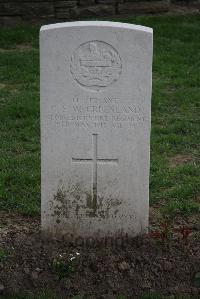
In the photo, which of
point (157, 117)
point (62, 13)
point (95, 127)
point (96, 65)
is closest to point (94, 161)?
point (95, 127)

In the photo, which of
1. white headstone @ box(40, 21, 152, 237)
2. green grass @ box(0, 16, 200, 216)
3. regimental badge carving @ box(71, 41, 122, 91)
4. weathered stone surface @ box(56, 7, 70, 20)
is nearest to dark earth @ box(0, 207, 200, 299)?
white headstone @ box(40, 21, 152, 237)

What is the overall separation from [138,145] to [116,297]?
3.40ft

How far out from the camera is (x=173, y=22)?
40.3 ft

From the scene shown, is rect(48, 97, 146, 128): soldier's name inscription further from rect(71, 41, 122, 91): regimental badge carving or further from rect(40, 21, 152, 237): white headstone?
rect(71, 41, 122, 91): regimental badge carving

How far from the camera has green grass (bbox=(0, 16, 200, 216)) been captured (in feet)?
19.5

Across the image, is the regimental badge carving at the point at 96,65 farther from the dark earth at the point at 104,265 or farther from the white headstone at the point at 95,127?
the dark earth at the point at 104,265

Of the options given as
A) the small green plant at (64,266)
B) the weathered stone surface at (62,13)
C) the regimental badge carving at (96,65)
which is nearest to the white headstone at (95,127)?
the regimental badge carving at (96,65)

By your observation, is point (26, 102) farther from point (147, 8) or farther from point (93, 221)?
point (147, 8)

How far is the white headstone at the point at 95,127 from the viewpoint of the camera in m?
4.70

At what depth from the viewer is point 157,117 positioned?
Result: 25.9 ft

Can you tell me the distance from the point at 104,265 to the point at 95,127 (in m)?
0.92

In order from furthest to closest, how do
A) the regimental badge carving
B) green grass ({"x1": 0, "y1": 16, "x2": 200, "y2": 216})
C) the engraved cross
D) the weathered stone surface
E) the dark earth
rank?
the weathered stone surface < green grass ({"x1": 0, "y1": 16, "x2": 200, "y2": 216}) < the engraved cross < the regimental badge carving < the dark earth

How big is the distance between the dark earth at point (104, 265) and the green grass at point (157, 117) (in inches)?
24.2

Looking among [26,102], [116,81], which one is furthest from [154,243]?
[26,102]
